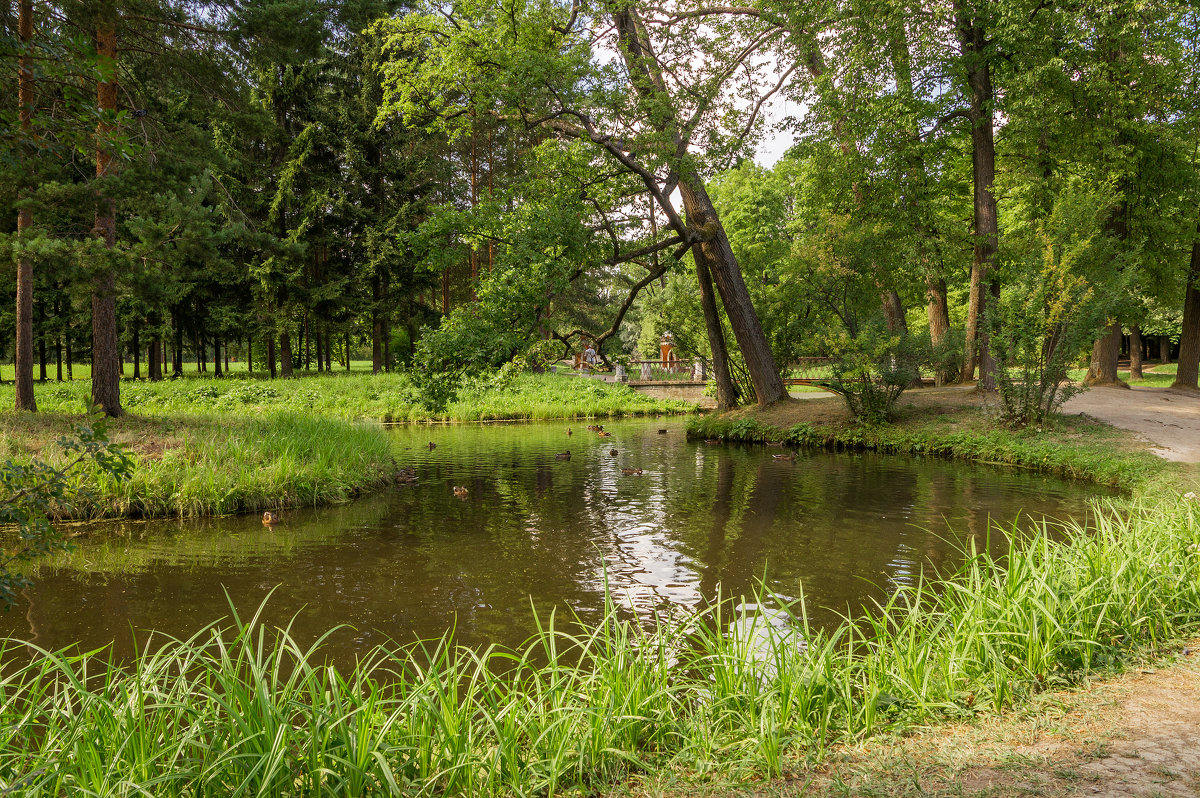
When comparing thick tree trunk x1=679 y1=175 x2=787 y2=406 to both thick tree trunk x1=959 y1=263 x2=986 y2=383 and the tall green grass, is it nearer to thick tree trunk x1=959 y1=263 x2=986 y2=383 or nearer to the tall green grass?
thick tree trunk x1=959 y1=263 x2=986 y2=383

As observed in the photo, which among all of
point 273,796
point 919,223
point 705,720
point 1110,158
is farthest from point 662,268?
point 273,796

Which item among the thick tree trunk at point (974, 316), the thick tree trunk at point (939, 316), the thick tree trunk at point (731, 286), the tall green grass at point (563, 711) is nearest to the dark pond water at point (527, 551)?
the tall green grass at point (563, 711)

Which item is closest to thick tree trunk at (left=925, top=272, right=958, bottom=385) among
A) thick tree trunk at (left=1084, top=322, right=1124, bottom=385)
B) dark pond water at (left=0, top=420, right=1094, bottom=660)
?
thick tree trunk at (left=1084, top=322, right=1124, bottom=385)

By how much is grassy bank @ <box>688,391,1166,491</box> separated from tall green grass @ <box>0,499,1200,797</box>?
6.79m

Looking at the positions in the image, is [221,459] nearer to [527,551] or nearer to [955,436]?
[527,551]

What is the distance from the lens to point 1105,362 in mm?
19344

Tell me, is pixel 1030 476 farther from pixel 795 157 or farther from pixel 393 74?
pixel 393 74

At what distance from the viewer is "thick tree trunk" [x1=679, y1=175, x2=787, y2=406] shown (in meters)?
16.3

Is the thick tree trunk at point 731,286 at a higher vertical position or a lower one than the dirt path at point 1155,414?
higher

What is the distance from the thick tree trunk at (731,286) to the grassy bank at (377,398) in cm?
746

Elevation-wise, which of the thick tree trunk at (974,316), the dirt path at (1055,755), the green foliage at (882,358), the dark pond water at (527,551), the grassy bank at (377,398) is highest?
the thick tree trunk at (974,316)

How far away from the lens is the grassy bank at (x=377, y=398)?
21.6 meters

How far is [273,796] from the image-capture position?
2.46 metres

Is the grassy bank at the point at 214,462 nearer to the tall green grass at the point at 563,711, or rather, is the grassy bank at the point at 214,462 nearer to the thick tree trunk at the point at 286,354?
the tall green grass at the point at 563,711
